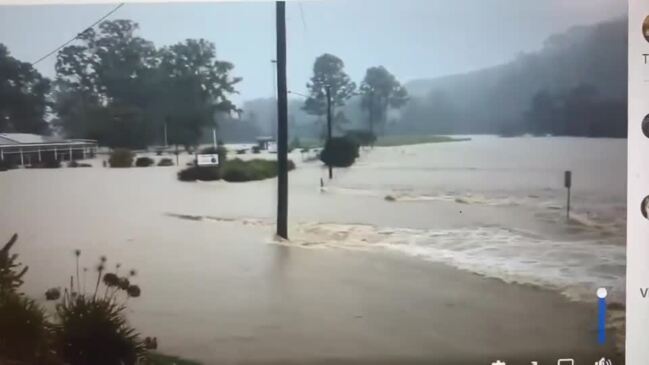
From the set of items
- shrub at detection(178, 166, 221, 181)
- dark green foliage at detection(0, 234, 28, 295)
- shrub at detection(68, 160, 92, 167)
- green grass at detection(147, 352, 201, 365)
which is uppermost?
shrub at detection(68, 160, 92, 167)

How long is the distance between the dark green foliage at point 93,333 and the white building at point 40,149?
0.87 feet

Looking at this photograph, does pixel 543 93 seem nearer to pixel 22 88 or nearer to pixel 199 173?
pixel 199 173

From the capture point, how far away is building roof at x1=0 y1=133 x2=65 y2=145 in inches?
51.9

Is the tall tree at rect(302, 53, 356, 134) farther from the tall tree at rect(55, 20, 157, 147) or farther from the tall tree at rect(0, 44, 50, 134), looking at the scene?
the tall tree at rect(0, 44, 50, 134)

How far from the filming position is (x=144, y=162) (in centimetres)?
134

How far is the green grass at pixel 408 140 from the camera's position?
1.35 m

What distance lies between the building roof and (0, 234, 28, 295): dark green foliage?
18cm

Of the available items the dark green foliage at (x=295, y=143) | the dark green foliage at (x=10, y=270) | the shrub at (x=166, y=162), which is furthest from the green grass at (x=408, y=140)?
the dark green foliage at (x=10, y=270)

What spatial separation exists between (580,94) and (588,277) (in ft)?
1.16

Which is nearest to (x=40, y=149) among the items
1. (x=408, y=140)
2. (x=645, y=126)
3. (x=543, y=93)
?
(x=408, y=140)

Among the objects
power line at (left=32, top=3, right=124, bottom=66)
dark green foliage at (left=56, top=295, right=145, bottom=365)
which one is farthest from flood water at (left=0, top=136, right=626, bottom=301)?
power line at (left=32, top=3, right=124, bottom=66)

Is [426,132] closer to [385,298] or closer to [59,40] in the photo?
[385,298]

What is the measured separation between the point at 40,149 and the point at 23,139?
0.04 metres

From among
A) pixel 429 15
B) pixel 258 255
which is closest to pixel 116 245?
pixel 258 255
